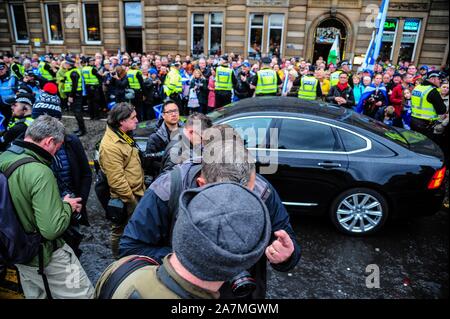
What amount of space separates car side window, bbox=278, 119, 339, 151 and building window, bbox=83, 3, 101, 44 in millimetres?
19650

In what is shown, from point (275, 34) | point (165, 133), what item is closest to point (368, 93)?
point (165, 133)

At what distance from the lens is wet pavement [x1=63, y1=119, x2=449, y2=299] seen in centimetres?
324

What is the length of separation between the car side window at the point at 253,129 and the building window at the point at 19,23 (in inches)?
919

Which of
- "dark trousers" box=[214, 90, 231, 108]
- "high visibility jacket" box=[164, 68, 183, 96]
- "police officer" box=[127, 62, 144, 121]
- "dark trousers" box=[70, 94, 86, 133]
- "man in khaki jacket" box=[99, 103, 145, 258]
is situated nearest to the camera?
"man in khaki jacket" box=[99, 103, 145, 258]

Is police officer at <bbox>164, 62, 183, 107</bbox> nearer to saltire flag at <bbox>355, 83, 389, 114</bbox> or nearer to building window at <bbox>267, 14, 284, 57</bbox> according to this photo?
saltire flag at <bbox>355, 83, 389, 114</bbox>

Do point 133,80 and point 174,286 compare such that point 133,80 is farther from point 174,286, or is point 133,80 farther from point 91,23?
point 91,23

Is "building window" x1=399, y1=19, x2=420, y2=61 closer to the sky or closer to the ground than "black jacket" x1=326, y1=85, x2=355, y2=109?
closer to the sky

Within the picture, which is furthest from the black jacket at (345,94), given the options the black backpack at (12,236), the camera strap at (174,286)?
the camera strap at (174,286)

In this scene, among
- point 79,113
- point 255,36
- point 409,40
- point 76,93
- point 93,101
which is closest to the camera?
point 79,113

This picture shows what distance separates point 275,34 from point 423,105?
12.8 metres

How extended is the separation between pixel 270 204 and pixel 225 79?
7.59 m

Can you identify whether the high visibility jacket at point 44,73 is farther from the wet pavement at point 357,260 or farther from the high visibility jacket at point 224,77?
the wet pavement at point 357,260

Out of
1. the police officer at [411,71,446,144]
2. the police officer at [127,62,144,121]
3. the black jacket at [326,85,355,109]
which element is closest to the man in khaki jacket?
→ the black jacket at [326,85,355,109]

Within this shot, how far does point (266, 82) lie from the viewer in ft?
27.2
